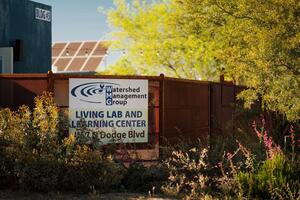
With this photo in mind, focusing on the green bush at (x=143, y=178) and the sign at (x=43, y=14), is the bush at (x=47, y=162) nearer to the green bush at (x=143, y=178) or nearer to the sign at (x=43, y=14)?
the green bush at (x=143, y=178)

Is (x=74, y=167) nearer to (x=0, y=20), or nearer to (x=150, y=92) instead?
(x=150, y=92)

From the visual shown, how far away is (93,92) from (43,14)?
1637 centimetres

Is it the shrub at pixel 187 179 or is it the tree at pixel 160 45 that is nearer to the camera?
the shrub at pixel 187 179

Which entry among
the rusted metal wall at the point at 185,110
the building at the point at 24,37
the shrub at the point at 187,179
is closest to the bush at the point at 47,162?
the shrub at the point at 187,179

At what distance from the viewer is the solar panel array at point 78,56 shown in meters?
50.4

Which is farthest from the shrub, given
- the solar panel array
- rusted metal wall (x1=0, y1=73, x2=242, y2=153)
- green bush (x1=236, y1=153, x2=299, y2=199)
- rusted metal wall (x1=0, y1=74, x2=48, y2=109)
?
the solar panel array

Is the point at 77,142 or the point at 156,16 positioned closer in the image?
the point at 77,142

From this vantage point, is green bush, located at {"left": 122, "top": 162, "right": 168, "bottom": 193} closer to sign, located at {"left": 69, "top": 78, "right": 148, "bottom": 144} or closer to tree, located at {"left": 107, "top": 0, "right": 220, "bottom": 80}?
sign, located at {"left": 69, "top": 78, "right": 148, "bottom": 144}

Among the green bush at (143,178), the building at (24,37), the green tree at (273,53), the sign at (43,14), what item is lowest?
the green bush at (143,178)

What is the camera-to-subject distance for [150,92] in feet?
46.2

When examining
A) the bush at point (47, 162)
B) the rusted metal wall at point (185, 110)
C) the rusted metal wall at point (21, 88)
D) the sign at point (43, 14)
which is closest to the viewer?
the bush at point (47, 162)

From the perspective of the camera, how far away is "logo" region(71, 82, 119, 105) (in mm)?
13078

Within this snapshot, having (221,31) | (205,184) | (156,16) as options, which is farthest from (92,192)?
(156,16)

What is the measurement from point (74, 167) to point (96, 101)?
327 centimetres
